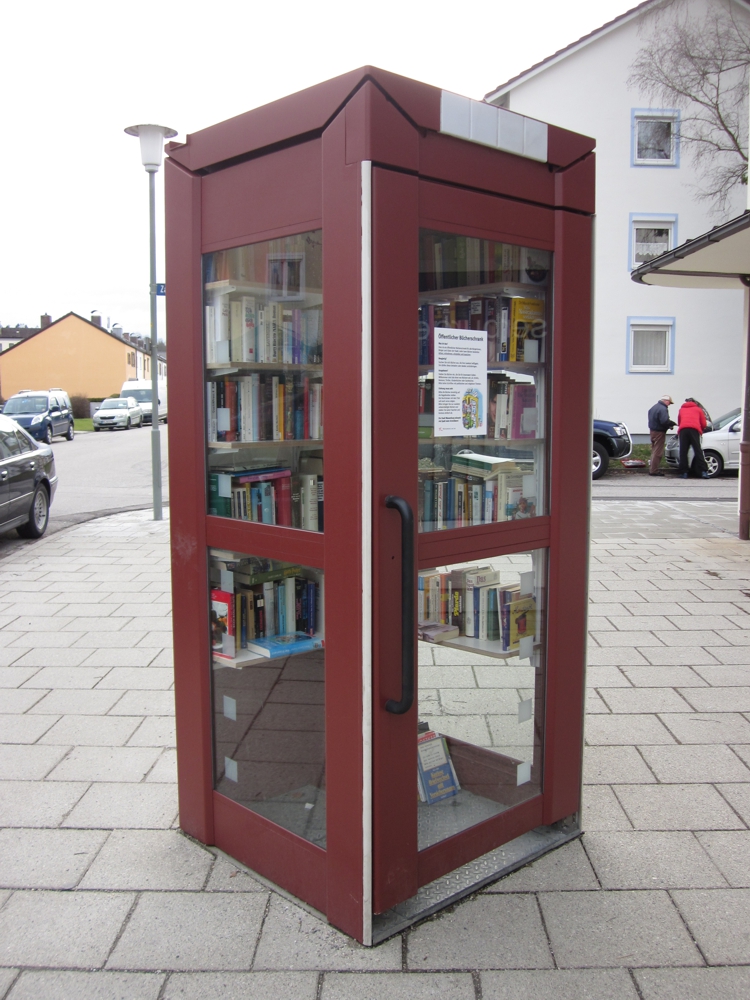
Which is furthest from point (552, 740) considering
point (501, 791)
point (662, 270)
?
point (662, 270)

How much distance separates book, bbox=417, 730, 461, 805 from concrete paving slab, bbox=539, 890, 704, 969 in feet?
1.83

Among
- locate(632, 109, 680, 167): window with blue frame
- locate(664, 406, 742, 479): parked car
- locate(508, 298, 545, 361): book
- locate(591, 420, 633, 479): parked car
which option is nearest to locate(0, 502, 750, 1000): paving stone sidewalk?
locate(508, 298, 545, 361): book

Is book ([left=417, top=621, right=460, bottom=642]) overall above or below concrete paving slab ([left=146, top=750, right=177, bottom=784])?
above

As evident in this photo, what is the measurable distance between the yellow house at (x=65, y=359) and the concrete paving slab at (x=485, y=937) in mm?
64526

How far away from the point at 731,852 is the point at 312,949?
1657 millimetres

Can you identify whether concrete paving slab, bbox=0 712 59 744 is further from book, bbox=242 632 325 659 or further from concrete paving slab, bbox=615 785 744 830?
concrete paving slab, bbox=615 785 744 830

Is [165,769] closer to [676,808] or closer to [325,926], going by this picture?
[325,926]

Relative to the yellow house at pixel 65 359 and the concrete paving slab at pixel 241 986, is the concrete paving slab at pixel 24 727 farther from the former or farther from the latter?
the yellow house at pixel 65 359

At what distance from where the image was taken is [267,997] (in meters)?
2.49

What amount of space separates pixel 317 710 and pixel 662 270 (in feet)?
26.9

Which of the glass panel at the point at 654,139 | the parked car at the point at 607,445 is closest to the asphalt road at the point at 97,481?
the parked car at the point at 607,445

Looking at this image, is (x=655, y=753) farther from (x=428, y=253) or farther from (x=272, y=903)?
(x=428, y=253)

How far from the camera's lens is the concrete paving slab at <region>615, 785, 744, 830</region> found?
3504 millimetres

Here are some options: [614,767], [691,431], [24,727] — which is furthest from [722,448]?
[24,727]
